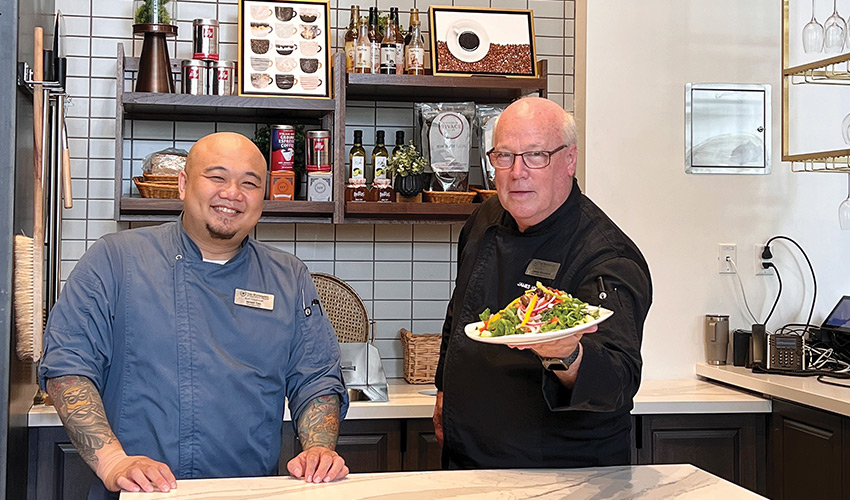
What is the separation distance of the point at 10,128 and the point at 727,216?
2496 millimetres

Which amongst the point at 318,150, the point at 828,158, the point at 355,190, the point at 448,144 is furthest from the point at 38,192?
the point at 828,158

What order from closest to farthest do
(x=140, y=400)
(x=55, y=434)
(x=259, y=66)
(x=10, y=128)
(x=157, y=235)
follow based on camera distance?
(x=140, y=400), (x=157, y=235), (x=10, y=128), (x=55, y=434), (x=259, y=66)

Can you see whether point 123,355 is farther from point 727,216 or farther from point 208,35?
point 727,216

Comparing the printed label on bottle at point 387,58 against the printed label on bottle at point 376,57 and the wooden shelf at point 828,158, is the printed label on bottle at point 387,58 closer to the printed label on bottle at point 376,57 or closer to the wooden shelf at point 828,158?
the printed label on bottle at point 376,57

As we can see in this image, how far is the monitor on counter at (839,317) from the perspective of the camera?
3189 millimetres

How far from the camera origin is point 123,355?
6.53 ft

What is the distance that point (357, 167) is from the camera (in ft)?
10.6

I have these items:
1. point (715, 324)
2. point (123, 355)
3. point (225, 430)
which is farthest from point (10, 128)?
point (715, 324)

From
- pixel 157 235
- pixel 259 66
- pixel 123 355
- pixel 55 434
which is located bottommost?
pixel 55 434

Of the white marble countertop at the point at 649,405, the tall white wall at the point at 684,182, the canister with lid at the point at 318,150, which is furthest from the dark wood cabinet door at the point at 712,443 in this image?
the canister with lid at the point at 318,150

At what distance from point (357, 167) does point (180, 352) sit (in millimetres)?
1369

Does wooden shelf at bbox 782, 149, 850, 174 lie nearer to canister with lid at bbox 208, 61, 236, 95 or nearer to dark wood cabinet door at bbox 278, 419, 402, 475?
dark wood cabinet door at bbox 278, 419, 402, 475

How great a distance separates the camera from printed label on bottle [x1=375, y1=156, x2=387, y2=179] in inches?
126

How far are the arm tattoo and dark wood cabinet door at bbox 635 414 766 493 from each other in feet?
5.88
